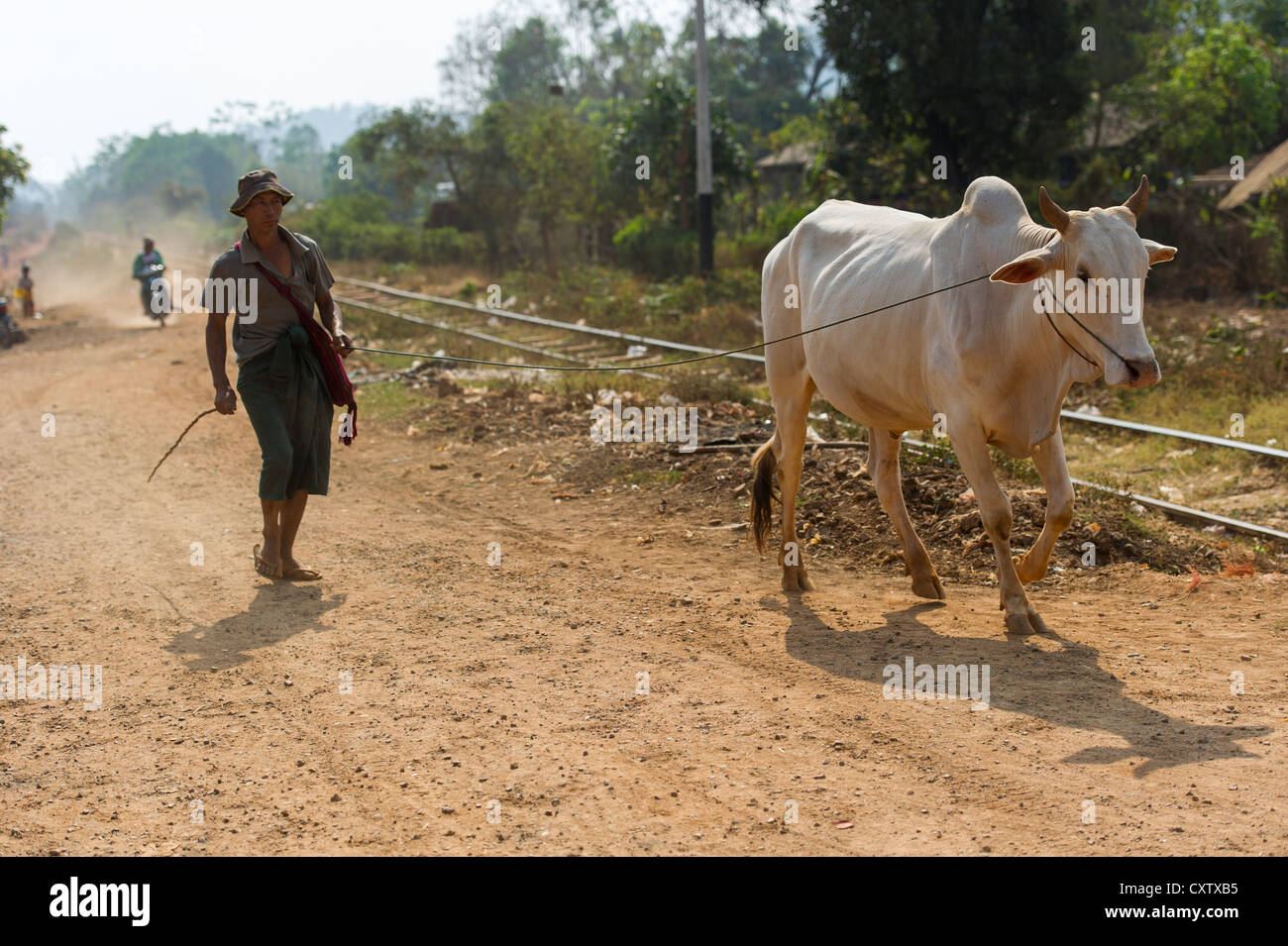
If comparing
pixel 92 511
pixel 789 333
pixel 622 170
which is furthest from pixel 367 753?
pixel 622 170

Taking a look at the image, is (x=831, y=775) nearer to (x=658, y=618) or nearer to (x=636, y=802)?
(x=636, y=802)

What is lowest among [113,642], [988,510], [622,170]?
[113,642]

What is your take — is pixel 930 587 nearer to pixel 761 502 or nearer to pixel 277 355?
pixel 761 502

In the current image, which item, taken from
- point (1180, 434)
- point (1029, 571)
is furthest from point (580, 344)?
point (1029, 571)

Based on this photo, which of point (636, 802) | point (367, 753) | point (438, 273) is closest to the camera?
point (636, 802)

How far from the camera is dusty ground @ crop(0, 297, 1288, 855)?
12.1 ft

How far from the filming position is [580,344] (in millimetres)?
15789

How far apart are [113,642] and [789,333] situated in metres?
3.97

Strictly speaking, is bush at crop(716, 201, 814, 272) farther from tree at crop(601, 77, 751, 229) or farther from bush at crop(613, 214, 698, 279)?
tree at crop(601, 77, 751, 229)

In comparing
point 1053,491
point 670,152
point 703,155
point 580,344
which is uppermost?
point 670,152

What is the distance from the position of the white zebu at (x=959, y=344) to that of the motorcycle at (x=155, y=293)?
17.4 metres

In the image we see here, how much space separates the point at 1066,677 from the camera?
15.6ft

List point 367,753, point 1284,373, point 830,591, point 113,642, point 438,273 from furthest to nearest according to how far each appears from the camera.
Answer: point 438,273 < point 1284,373 < point 830,591 < point 113,642 < point 367,753

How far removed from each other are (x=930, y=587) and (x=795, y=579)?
724 mm
